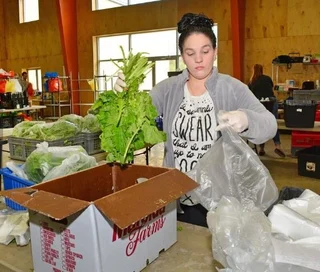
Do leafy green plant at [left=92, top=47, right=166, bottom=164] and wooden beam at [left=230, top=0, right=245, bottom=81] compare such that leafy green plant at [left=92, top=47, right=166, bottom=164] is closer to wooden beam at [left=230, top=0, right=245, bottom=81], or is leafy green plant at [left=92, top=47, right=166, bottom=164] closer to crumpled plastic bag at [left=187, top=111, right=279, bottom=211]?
crumpled plastic bag at [left=187, top=111, right=279, bottom=211]

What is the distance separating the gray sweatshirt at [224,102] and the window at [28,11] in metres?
11.5

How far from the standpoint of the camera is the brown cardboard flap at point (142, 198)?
30.6 inches

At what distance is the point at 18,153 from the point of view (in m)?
2.49

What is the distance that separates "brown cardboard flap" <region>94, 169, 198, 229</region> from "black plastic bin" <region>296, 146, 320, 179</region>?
142 inches

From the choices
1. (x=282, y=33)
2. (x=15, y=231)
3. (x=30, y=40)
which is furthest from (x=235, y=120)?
(x=30, y=40)

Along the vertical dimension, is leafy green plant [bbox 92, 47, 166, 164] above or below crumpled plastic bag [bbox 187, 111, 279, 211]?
above

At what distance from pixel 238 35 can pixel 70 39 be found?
511cm

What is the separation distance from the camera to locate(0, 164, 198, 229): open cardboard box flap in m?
0.78

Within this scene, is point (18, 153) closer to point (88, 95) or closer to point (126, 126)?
point (126, 126)

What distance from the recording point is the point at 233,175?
3.56 feet

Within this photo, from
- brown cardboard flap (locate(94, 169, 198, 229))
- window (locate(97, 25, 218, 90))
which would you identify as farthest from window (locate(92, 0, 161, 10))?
brown cardboard flap (locate(94, 169, 198, 229))

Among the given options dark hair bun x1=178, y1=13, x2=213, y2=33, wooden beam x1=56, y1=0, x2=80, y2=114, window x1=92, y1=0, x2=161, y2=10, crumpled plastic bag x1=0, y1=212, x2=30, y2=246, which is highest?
window x1=92, y1=0, x2=161, y2=10

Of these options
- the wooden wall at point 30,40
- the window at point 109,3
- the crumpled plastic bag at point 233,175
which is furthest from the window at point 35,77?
the crumpled plastic bag at point 233,175

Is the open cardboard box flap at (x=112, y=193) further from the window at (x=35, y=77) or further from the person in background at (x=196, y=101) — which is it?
the window at (x=35, y=77)
